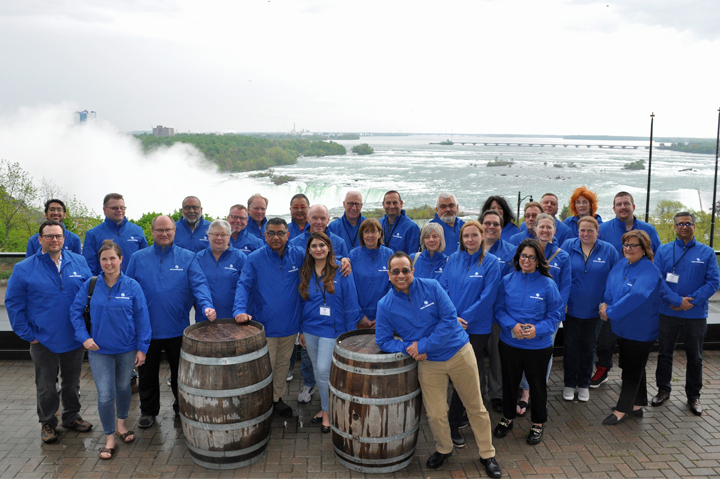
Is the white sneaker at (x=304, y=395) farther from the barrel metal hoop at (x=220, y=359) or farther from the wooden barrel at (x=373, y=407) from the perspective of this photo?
the barrel metal hoop at (x=220, y=359)

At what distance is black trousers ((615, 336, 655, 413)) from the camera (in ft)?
16.2

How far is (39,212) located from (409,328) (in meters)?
26.7

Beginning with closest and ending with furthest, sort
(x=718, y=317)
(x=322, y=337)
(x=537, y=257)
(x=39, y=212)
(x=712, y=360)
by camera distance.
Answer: (x=537, y=257), (x=322, y=337), (x=712, y=360), (x=718, y=317), (x=39, y=212)

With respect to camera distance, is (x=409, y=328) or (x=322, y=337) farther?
(x=322, y=337)

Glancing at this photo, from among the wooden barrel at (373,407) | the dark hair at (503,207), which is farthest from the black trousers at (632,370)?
the wooden barrel at (373,407)

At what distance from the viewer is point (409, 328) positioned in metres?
4.00

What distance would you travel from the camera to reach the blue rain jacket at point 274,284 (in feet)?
15.6

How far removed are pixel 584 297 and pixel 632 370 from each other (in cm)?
81

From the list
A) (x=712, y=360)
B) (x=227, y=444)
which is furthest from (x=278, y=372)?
(x=712, y=360)

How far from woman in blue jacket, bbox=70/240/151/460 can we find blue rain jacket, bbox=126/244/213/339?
0.23 metres

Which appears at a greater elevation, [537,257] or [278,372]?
[537,257]

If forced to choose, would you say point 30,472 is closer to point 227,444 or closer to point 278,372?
A: point 227,444

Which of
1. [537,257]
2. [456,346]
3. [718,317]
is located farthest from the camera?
[718,317]

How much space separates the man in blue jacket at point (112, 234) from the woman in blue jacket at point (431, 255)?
10.7 feet
